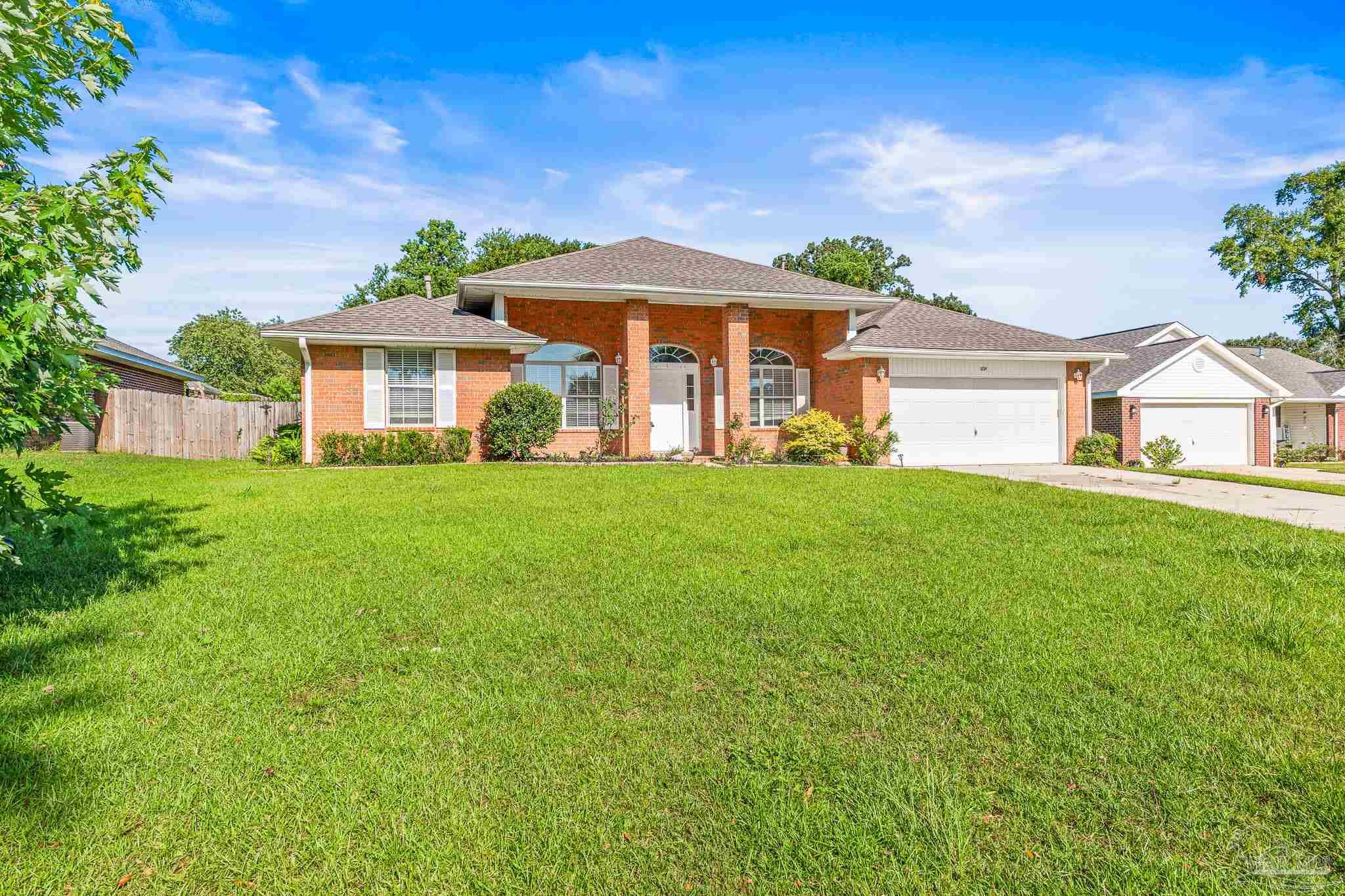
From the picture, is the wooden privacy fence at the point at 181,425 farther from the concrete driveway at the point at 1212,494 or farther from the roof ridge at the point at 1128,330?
the roof ridge at the point at 1128,330

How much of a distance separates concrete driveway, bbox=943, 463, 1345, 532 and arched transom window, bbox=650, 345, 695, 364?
7.76 m

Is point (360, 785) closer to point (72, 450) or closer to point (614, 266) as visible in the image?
point (614, 266)

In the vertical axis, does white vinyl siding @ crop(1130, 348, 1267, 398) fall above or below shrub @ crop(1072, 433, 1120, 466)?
above

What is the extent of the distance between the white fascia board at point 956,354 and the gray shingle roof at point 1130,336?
8.00 meters

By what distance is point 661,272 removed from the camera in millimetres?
16203

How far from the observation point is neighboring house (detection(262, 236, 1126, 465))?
1452cm

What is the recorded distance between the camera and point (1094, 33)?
36.4 ft

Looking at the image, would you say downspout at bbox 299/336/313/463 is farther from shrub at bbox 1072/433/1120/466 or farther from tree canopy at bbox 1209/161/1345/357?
tree canopy at bbox 1209/161/1345/357

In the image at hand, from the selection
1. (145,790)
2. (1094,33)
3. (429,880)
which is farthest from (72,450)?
(1094,33)

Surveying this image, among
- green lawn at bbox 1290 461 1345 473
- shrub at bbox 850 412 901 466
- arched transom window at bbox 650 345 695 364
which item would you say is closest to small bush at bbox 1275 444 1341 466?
green lawn at bbox 1290 461 1345 473

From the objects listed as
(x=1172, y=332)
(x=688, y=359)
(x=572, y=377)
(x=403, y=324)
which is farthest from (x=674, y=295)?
(x=1172, y=332)

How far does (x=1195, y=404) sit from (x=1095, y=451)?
18.0ft

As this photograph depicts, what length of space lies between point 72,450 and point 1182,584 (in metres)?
22.2

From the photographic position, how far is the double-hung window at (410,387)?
14594mm
